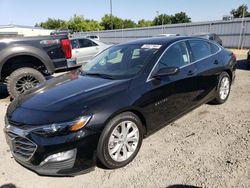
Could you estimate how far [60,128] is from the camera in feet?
8.94

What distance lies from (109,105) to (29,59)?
4343 millimetres

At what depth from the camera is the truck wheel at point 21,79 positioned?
612 centimetres

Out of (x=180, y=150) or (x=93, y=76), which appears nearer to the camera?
(x=180, y=150)

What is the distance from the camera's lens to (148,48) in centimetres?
401

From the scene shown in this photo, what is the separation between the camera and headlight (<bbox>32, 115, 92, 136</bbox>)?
2713 mm

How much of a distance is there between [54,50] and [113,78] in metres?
3.51

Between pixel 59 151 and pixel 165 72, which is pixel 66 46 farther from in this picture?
pixel 59 151

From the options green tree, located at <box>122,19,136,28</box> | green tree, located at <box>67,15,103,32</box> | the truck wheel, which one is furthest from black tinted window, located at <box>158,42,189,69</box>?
green tree, located at <box>122,19,136,28</box>

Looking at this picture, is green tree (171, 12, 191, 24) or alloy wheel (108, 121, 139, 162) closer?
alloy wheel (108, 121, 139, 162)

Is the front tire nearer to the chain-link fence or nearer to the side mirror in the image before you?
the side mirror

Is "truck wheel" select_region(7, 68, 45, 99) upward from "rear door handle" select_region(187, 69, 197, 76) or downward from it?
downward

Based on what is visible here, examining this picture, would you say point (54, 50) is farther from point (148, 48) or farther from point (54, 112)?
point (54, 112)

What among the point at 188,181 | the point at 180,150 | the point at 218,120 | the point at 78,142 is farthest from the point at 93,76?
the point at 218,120

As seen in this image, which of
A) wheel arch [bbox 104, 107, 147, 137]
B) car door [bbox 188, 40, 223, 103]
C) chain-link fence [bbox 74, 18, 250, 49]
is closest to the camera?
wheel arch [bbox 104, 107, 147, 137]
